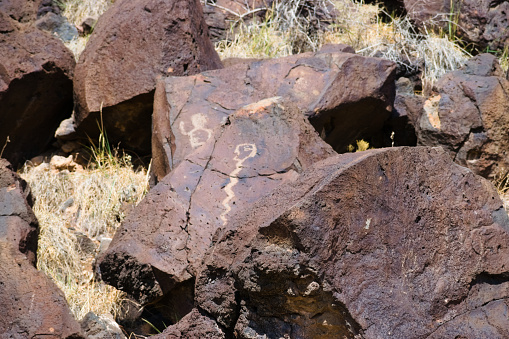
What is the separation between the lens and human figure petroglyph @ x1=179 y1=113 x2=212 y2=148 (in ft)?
12.5

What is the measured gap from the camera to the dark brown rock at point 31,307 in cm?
298

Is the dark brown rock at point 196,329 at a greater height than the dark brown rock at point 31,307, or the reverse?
the dark brown rock at point 196,329

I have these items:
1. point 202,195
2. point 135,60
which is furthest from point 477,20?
point 202,195

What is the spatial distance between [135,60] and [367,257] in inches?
109

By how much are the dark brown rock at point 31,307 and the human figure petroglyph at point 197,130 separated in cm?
113

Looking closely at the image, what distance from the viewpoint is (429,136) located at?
176 inches

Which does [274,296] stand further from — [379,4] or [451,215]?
[379,4]

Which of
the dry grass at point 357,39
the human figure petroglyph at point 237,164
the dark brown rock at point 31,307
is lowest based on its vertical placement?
the dry grass at point 357,39

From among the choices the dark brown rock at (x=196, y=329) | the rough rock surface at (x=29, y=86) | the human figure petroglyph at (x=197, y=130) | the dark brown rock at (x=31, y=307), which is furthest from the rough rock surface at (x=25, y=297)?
the rough rock surface at (x=29, y=86)

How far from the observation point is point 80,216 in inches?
176

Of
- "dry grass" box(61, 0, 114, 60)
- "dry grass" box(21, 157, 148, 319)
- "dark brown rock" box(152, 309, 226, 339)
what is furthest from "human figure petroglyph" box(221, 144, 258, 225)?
"dry grass" box(61, 0, 114, 60)

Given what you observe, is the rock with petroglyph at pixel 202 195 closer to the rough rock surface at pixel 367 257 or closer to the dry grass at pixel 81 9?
the rough rock surface at pixel 367 257

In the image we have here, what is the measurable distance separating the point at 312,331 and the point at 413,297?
0.38 m

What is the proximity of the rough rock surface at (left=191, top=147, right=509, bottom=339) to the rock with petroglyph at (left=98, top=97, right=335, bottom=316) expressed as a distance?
0.56 metres
